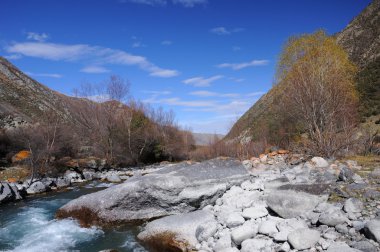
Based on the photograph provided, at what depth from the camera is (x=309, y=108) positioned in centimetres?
1590

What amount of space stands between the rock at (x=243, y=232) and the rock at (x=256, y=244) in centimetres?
19

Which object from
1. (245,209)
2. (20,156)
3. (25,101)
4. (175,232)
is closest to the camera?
Result: (245,209)

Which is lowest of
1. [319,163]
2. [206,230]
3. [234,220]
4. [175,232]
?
[175,232]

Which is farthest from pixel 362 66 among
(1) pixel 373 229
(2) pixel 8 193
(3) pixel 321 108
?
(2) pixel 8 193

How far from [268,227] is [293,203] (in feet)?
3.14

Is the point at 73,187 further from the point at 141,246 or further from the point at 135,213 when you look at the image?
the point at 141,246

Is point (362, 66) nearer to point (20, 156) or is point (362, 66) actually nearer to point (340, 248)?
point (20, 156)

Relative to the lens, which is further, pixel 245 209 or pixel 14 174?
pixel 14 174

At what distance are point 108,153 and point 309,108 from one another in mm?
23827

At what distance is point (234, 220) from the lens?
24.4 ft

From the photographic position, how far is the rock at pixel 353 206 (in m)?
6.17

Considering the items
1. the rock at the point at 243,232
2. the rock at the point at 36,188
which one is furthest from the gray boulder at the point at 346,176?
the rock at the point at 36,188

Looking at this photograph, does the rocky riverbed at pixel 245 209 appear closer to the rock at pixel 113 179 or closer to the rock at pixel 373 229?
the rock at pixel 373 229

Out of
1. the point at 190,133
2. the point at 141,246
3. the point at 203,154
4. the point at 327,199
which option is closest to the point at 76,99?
the point at 190,133
